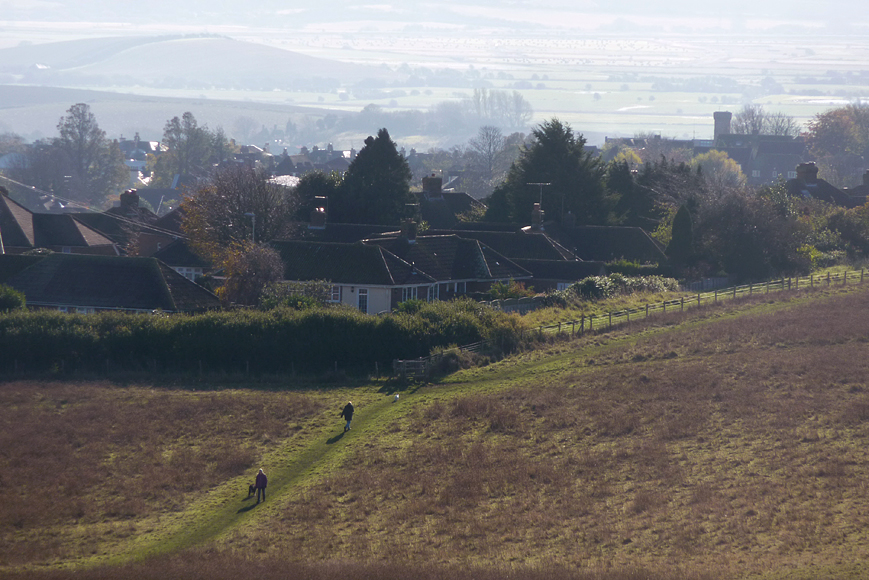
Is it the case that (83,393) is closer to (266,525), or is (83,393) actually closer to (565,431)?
(266,525)

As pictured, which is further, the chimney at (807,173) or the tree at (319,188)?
the chimney at (807,173)

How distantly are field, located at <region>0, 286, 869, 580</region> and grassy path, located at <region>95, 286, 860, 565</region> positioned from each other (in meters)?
0.11

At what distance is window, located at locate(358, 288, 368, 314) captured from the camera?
50500mm

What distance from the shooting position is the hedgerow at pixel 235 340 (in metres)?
41.5

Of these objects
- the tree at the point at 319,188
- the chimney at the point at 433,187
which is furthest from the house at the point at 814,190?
the tree at the point at 319,188

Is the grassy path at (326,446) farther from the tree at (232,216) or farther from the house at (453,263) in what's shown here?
the tree at (232,216)

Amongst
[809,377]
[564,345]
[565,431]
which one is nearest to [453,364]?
[564,345]

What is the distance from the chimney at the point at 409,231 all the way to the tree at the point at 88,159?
107438 mm

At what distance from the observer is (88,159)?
156 metres

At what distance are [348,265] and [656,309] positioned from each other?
51.0 ft

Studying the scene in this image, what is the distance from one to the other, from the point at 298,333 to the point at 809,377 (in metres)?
19.9

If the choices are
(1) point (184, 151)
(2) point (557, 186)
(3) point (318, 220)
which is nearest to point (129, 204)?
(3) point (318, 220)

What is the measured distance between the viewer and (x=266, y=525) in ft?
85.1

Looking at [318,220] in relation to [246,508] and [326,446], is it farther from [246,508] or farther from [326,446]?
[246,508]
